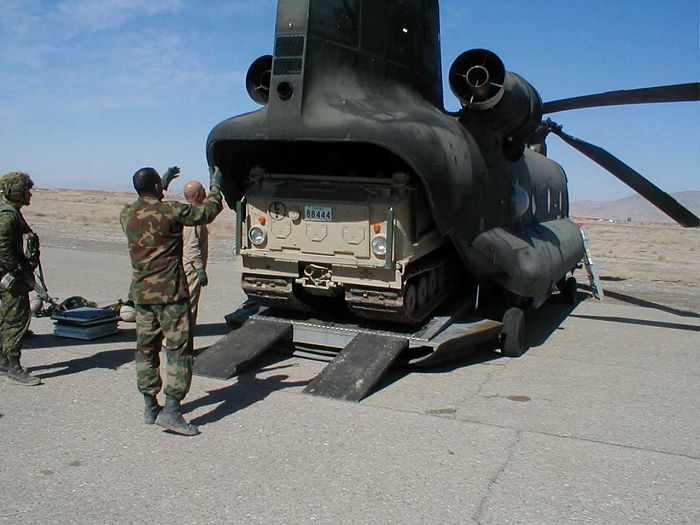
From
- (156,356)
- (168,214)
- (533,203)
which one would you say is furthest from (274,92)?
(533,203)

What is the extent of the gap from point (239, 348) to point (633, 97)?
522cm

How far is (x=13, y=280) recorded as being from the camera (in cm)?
600

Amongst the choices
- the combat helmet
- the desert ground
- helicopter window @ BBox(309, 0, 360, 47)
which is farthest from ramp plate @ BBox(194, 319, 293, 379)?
helicopter window @ BBox(309, 0, 360, 47)

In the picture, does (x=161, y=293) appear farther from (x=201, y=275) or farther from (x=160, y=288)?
(x=201, y=275)

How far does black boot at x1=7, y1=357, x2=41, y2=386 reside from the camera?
5984 millimetres

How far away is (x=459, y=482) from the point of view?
435cm

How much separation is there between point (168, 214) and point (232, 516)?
7.04 feet

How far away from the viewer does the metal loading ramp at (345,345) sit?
20.6 ft

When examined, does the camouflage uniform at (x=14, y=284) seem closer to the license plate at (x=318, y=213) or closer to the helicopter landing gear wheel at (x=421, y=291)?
the license plate at (x=318, y=213)

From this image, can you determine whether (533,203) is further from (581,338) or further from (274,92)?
(274,92)

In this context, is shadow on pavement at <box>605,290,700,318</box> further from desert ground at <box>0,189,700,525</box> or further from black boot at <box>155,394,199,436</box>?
black boot at <box>155,394,199,436</box>

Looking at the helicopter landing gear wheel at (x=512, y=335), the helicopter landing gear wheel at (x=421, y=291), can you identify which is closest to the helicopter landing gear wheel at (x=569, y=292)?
the helicopter landing gear wheel at (x=512, y=335)

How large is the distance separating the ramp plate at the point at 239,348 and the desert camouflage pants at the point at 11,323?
1512mm

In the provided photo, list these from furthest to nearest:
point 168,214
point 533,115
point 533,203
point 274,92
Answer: point 533,203, point 533,115, point 274,92, point 168,214
